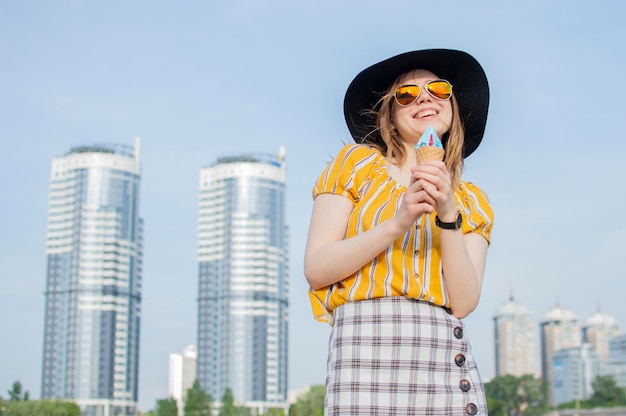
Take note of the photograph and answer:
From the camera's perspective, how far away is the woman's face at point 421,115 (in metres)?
2.04

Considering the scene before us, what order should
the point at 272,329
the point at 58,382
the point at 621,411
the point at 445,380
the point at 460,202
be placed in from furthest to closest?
the point at 272,329 → the point at 58,382 → the point at 621,411 → the point at 460,202 → the point at 445,380

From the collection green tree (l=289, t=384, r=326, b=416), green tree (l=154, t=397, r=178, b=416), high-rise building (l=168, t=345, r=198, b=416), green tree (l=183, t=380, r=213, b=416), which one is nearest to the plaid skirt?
green tree (l=289, t=384, r=326, b=416)

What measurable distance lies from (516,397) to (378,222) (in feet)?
232

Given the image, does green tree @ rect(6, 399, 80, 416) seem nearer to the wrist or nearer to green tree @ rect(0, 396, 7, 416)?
green tree @ rect(0, 396, 7, 416)

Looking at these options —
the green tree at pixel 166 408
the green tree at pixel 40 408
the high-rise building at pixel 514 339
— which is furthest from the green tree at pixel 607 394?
the green tree at pixel 40 408

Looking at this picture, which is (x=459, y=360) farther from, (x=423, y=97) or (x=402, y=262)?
(x=423, y=97)

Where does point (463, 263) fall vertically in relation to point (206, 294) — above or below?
below

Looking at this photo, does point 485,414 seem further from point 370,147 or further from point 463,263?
point 370,147

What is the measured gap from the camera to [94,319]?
9325cm

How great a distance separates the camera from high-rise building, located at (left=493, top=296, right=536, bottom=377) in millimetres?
111562

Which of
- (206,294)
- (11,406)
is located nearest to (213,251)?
(206,294)

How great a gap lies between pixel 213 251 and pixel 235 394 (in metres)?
16.7

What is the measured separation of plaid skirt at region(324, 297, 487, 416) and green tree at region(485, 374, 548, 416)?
70093 mm

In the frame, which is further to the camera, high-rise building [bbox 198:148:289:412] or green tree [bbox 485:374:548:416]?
high-rise building [bbox 198:148:289:412]
